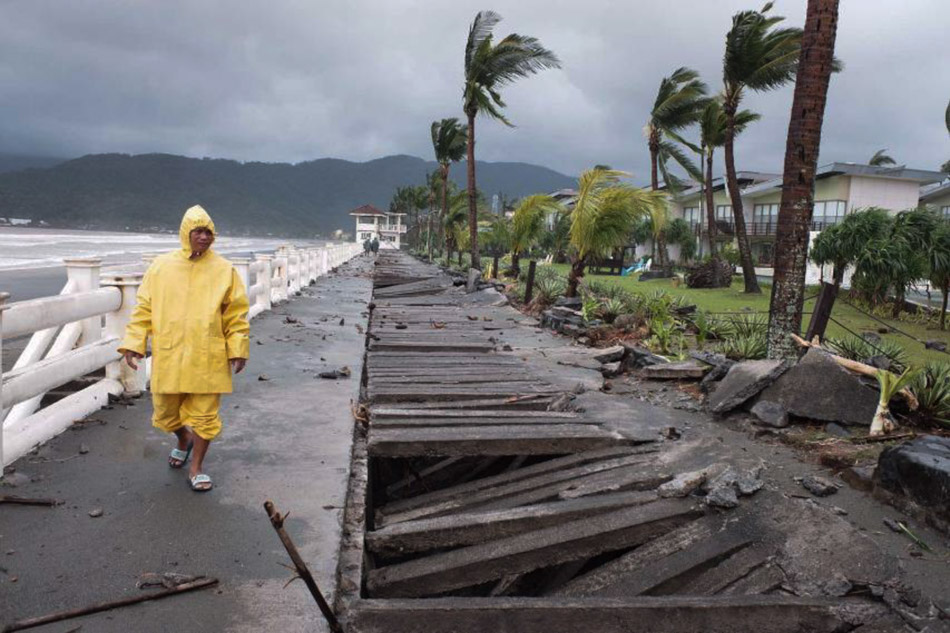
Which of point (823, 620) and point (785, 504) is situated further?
point (785, 504)

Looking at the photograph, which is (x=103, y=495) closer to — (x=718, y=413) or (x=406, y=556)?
(x=406, y=556)

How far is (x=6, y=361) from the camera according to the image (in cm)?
881

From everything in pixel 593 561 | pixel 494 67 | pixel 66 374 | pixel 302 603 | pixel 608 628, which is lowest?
pixel 593 561

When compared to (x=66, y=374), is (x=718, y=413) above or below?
below

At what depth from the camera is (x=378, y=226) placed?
12194cm

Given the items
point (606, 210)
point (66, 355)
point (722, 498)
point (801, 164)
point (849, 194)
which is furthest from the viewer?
point (849, 194)

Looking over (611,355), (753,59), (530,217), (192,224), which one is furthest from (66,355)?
(753,59)

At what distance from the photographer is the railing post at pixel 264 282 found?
41.6ft

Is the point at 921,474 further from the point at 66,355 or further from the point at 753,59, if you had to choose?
the point at 753,59

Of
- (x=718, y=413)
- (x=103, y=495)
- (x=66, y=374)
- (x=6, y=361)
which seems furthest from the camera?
(x=6, y=361)

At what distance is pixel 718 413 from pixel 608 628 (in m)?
3.66

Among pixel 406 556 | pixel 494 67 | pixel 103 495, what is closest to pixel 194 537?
pixel 103 495

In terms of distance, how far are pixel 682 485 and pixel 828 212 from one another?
1688 inches

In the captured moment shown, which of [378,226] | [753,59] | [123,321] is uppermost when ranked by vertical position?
[753,59]
